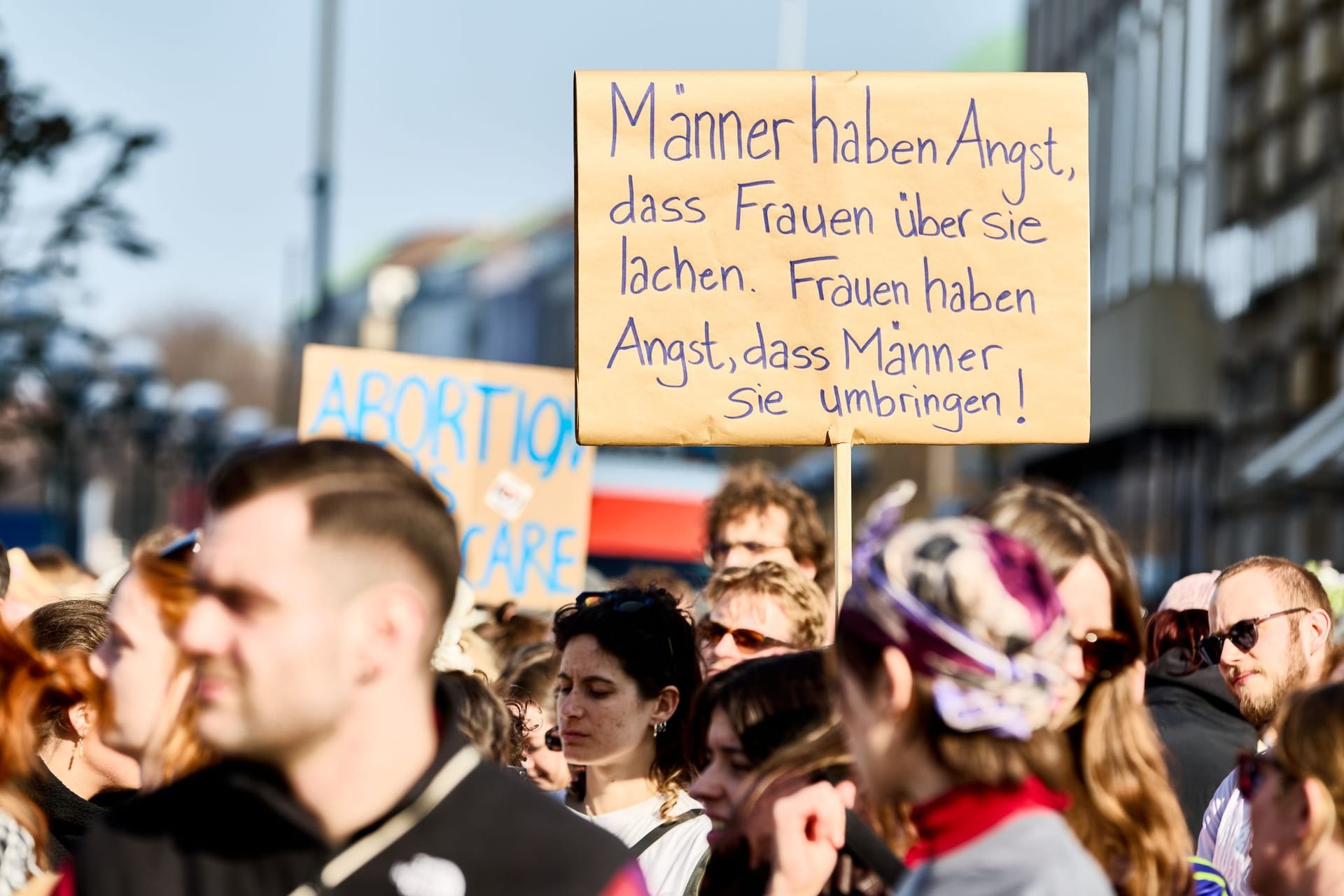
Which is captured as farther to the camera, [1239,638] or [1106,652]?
[1239,638]

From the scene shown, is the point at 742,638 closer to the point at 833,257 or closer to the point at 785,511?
the point at 833,257

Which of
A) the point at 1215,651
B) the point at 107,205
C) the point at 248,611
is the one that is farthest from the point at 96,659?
the point at 107,205

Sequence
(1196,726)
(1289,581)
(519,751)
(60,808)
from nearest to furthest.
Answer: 1. (60,808)
2. (519,751)
3. (1196,726)
4. (1289,581)

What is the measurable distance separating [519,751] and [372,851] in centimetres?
179

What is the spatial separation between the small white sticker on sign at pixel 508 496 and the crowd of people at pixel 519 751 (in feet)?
11.8

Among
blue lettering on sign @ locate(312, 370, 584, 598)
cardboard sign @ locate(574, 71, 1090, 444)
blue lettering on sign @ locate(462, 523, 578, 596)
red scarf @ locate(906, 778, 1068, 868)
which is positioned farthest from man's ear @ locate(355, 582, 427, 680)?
blue lettering on sign @ locate(462, 523, 578, 596)

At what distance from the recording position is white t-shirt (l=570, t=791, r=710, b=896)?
404 cm

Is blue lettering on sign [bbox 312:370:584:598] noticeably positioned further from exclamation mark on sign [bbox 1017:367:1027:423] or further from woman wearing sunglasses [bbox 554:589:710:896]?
exclamation mark on sign [bbox 1017:367:1027:423]

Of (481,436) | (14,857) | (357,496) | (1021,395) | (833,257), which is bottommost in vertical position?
(14,857)

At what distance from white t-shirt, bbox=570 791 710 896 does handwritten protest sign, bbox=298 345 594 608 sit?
3.13 meters

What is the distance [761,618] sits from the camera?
191 inches

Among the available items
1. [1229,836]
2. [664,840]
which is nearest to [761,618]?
[664,840]

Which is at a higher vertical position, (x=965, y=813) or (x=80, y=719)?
(x=965, y=813)

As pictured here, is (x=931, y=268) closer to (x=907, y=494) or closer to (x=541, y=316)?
(x=907, y=494)
